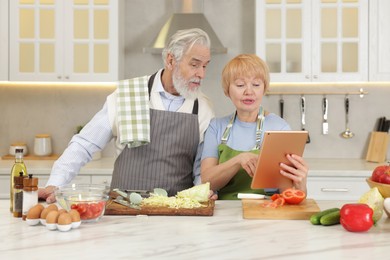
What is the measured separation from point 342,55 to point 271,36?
1.77 ft

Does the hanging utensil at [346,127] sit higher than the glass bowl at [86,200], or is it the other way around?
the hanging utensil at [346,127]

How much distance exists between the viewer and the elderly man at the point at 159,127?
3186 millimetres

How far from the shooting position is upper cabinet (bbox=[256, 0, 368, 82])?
4781mm

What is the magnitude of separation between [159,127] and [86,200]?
98cm

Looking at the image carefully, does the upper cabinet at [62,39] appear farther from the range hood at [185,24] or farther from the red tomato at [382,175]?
the red tomato at [382,175]

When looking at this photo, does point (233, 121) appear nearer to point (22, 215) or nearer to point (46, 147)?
point (22, 215)

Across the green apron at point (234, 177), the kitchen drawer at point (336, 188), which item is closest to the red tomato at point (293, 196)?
the green apron at point (234, 177)

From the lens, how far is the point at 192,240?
82.5 inches

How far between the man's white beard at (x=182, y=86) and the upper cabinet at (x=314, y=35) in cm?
166

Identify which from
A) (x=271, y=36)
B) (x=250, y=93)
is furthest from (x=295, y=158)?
(x=271, y=36)

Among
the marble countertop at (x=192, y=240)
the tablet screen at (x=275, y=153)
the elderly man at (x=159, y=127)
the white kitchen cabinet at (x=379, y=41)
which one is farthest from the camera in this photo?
the white kitchen cabinet at (x=379, y=41)

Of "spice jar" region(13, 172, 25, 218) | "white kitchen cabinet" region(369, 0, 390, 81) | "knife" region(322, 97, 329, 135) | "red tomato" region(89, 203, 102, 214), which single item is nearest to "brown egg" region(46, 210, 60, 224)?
"red tomato" region(89, 203, 102, 214)

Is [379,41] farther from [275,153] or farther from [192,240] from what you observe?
[192,240]

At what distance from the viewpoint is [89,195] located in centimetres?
238
